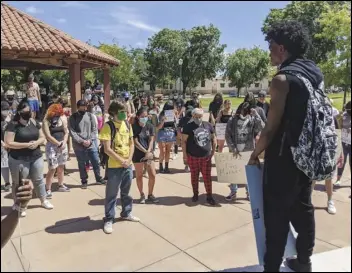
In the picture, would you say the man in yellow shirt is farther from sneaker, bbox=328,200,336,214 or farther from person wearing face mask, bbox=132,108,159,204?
sneaker, bbox=328,200,336,214

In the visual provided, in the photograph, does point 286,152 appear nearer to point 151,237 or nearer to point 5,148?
point 151,237

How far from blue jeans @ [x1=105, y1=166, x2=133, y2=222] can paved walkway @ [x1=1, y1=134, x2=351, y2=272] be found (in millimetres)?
158

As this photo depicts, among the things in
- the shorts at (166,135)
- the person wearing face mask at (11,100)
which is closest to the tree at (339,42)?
the person wearing face mask at (11,100)

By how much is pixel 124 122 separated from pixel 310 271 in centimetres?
223

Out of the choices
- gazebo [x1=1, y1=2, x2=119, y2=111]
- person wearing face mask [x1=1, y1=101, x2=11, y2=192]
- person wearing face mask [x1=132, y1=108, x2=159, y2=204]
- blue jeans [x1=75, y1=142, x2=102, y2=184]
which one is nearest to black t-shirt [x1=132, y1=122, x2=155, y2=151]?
person wearing face mask [x1=132, y1=108, x2=159, y2=204]

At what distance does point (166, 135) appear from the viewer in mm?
5961

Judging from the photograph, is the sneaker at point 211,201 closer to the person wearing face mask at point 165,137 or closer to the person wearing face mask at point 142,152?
the person wearing face mask at point 142,152

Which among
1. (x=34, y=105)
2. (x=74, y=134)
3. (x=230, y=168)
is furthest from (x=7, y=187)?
(x=74, y=134)

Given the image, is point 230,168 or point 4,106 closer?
point 4,106

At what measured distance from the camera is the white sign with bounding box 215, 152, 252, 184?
135 inches

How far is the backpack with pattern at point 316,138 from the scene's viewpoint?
1886mm

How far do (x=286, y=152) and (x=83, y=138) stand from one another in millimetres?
3643

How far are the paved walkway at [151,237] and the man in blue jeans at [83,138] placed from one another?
2.68ft

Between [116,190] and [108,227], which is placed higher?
[116,190]
